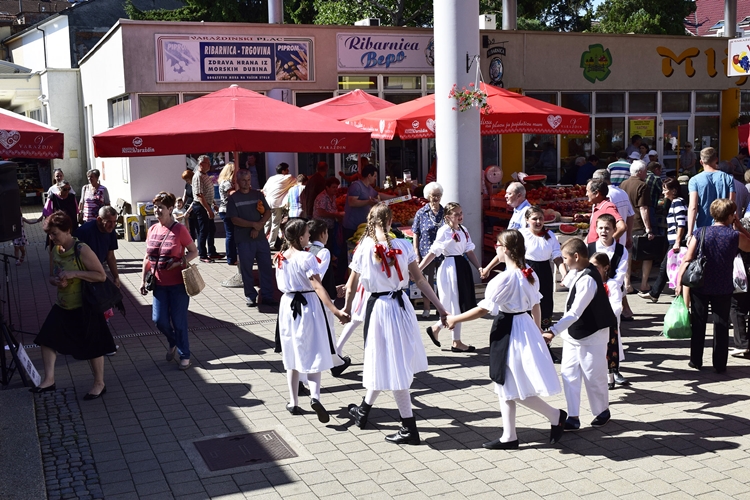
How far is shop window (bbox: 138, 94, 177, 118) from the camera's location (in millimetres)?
18584

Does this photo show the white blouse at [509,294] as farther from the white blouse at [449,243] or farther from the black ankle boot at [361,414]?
the white blouse at [449,243]

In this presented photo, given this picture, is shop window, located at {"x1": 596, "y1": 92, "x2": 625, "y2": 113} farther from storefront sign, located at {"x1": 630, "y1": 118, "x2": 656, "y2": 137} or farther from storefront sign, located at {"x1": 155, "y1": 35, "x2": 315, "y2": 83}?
storefront sign, located at {"x1": 155, "y1": 35, "x2": 315, "y2": 83}

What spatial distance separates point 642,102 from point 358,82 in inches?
323

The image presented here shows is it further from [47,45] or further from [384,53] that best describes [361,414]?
[47,45]

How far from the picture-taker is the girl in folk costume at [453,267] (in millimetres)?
9000

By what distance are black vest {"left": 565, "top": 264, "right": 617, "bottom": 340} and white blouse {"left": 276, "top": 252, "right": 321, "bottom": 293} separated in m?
2.04

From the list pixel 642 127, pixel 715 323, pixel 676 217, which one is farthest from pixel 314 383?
pixel 642 127

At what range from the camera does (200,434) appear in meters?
6.86

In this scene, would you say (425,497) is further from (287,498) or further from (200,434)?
(200,434)

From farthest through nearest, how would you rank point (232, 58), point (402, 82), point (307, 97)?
point (402, 82)
point (307, 97)
point (232, 58)

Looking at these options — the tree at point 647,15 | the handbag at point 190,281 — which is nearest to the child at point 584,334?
the handbag at point 190,281

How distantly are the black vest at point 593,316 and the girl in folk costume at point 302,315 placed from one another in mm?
1838

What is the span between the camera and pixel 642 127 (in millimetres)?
23344

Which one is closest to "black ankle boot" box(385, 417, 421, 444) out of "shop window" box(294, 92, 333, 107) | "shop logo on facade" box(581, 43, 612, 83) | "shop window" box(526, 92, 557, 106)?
"shop window" box(294, 92, 333, 107)
